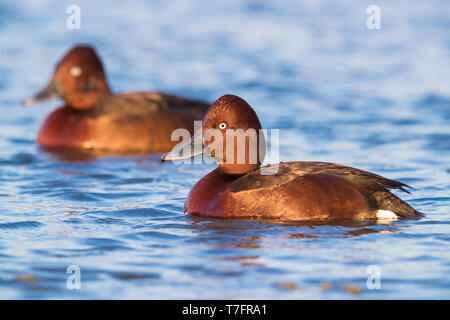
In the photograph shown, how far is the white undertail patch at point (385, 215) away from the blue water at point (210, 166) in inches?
4.7

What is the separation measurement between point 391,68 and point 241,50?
3.25m

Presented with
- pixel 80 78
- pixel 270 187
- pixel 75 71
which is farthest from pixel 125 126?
pixel 270 187

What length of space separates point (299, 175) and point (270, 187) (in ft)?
0.90

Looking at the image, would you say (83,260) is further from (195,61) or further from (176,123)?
(195,61)

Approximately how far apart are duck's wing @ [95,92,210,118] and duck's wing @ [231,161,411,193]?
400cm

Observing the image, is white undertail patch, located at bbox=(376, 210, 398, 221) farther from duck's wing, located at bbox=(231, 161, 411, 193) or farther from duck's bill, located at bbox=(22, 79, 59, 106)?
duck's bill, located at bbox=(22, 79, 59, 106)

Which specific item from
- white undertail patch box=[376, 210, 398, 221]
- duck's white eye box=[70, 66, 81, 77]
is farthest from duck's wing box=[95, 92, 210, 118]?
white undertail patch box=[376, 210, 398, 221]

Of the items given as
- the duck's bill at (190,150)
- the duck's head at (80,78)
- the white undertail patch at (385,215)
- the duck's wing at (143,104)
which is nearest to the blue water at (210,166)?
the white undertail patch at (385,215)

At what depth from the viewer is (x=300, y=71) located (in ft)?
51.9

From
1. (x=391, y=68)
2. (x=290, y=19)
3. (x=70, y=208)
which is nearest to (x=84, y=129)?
(x=70, y=208)

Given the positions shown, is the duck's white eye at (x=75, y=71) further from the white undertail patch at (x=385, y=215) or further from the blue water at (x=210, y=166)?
the white undertail patch at (x=385, y=215)

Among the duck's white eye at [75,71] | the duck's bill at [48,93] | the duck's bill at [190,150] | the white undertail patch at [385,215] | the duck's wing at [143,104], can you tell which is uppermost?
the duck's white eye at [75,71]

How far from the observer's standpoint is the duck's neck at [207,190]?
24.3ft

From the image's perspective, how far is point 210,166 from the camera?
33.8 ft
